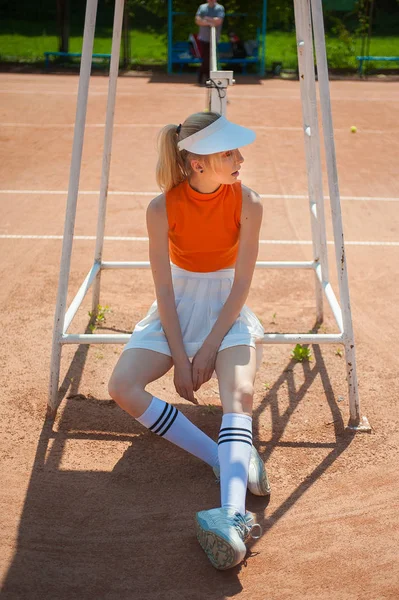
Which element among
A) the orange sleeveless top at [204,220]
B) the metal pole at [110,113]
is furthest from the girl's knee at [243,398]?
the metal pole at [110,113]

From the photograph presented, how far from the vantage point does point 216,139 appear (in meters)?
3.58

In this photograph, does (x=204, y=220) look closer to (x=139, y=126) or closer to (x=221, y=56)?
(x=139, y=126)

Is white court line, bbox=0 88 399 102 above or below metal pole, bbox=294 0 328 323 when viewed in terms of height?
below

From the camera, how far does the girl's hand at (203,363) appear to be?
3.61m

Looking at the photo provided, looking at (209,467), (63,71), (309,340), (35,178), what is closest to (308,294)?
(309,340)

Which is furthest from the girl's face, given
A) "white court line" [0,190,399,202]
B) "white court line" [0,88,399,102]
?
"white court line" [0,88,399,102]

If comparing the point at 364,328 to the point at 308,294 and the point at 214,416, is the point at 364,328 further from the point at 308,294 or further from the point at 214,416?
the point at 214,416

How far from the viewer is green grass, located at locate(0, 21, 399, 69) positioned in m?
19.6

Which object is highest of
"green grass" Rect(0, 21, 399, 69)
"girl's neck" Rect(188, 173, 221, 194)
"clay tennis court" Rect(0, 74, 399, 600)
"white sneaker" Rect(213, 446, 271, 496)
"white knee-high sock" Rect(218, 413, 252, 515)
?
"girl's neck" Rect(188, 173, 221, 194)

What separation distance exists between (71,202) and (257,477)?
5.32ft

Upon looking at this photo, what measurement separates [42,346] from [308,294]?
196 cm

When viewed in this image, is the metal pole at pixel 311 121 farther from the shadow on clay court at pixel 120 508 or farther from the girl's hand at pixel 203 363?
the girl's hand at pixel 203 363

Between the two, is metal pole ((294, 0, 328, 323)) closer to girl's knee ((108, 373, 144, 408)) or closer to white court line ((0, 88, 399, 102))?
girl's knee ((108, 373, 144, 408))

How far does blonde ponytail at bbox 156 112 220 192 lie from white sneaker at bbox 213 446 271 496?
1300 mm
